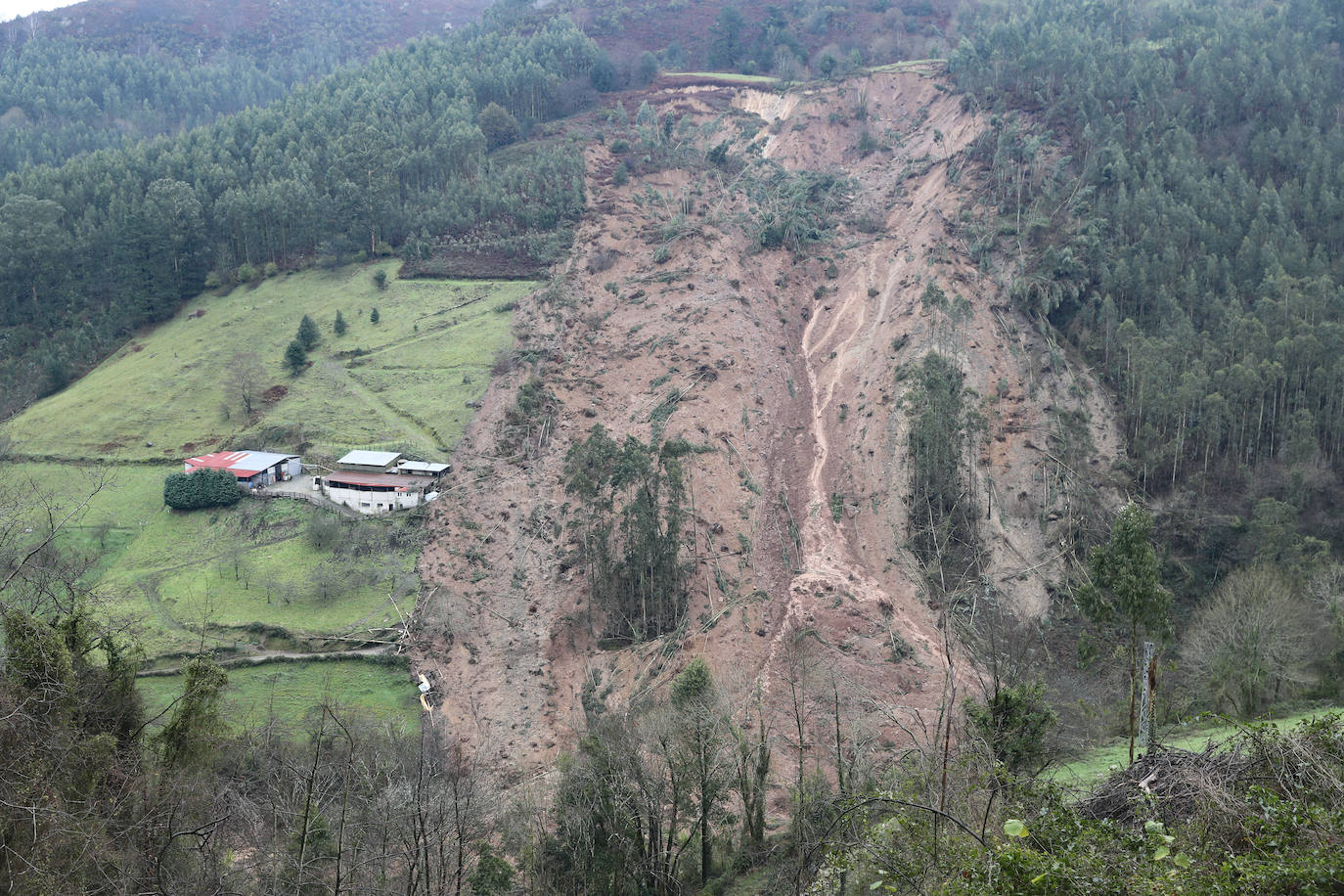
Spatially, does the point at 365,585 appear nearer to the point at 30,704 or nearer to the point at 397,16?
the point at 30,704

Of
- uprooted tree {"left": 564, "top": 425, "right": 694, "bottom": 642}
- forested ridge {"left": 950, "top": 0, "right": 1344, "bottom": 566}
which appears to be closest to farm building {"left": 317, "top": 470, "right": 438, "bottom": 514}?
uprooted tree {"left": 564, "top": 425, "right": 694, "bottom": 642}

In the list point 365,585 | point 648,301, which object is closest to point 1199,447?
point 648,301

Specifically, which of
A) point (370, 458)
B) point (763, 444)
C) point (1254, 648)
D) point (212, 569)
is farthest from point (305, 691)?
point (1254, 648)

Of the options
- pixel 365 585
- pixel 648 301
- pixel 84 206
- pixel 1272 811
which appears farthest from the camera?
pixel 84 206

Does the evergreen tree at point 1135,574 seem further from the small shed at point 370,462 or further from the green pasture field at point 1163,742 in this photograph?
the small shed at point 370,462

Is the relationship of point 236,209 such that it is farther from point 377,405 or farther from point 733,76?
point 733,76

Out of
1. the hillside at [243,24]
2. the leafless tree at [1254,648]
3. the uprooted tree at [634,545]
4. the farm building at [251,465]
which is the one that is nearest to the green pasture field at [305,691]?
the uprooted tree at [634,545]
